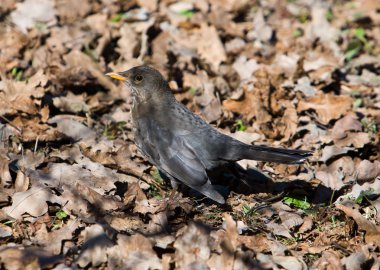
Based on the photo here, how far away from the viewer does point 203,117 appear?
21.5 ft

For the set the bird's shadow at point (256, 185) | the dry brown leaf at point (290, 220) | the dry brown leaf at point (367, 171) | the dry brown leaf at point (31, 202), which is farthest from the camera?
the dry brown leaf at point (367, 171)

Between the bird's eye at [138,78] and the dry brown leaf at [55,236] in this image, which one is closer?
the dry brown leaf at [55,236]

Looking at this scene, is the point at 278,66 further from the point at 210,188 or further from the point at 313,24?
the point at 210,188

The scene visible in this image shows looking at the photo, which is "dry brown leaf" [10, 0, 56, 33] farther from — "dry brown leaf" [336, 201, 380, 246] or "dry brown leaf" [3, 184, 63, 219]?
"dry brown leaf" [336, 201, 380, 246]

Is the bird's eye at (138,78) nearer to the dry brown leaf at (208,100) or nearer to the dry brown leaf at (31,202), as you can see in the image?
the dry brown leaf at (208,100)

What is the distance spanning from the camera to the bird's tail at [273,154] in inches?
195

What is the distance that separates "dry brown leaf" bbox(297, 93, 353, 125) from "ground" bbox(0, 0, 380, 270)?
0.05 feet

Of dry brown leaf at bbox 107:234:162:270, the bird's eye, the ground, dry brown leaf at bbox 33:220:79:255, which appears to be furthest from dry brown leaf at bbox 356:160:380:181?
dry brown leaf at bbox 33:220:79:255

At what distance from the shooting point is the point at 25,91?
20.2 ft

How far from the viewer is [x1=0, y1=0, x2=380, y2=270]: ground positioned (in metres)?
4.33

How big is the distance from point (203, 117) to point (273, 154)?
65.8 inches

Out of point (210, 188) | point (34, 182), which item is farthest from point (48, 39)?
point (210, 188)

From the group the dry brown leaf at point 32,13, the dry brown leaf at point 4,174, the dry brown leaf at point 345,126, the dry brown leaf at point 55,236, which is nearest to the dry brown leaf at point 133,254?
the dry brown leaf at point 55,236

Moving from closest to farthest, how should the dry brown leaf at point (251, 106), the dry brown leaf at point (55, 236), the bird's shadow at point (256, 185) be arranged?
the dry brown leaf at point (55, 236), the bird's shadow at point (256, 185), the dry brown leaf at point (251, 106)
